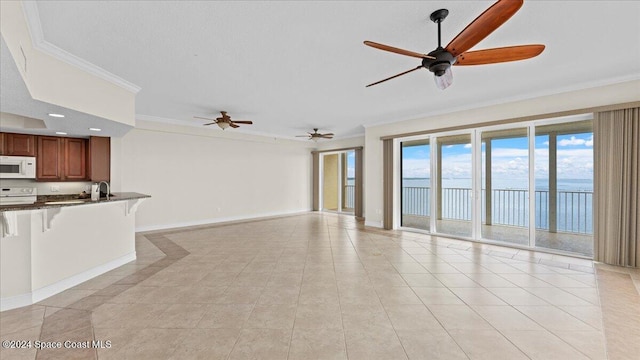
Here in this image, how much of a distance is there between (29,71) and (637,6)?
18.8 ft

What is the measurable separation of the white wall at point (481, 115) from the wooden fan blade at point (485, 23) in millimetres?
3456

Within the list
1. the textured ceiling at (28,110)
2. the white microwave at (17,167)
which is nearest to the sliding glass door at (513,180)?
the textured ceiling at (28,110)

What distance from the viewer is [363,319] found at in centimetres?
234

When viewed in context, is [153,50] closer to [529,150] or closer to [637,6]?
[637,6]

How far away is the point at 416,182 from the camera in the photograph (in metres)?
6.39

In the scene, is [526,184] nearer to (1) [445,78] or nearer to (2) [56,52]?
(1) [445,78]

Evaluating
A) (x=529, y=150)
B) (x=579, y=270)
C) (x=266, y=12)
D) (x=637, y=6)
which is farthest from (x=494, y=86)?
(x=266, y=12)

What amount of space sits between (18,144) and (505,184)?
9.36 m

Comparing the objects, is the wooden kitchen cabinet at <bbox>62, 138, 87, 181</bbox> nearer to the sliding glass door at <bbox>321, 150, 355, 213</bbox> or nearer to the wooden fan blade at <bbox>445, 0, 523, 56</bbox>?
the sliding glass door at <bbox>321, 150, 355, 213</bbox>

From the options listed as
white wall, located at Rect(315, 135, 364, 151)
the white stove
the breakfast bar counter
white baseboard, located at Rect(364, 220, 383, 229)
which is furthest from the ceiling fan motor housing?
the white stove

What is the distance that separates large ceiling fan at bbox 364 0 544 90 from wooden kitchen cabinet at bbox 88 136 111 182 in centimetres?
604

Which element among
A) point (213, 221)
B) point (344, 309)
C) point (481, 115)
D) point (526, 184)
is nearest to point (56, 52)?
point (344, 309)

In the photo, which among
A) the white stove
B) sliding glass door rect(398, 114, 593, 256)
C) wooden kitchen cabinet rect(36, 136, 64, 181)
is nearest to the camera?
sliding glass door rect(398, 114, 593, 256)

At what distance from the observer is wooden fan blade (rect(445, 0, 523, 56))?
4.98 ft
